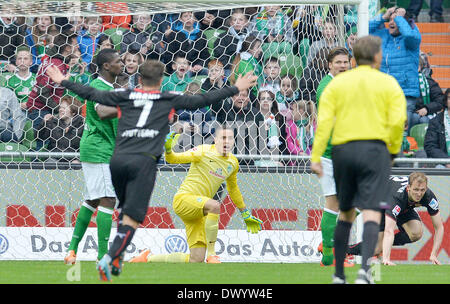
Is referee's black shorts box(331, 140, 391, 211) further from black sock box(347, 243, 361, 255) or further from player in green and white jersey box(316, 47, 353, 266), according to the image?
black sock box(347, 243, 361, 255)

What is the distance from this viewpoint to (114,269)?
6.29 meters

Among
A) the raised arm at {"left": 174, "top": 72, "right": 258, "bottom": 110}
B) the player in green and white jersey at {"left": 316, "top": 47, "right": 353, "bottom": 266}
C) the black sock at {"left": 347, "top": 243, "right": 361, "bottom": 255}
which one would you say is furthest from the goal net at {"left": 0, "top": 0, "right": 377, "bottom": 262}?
the raised arm at {"left": 174, "top": 72, "right": 258, "bottom": 110}

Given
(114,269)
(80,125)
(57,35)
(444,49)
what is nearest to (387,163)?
(114,269)

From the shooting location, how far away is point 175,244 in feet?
34.8

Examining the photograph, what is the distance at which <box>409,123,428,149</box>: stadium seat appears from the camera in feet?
41.1

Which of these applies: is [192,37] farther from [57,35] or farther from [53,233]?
[53,233]

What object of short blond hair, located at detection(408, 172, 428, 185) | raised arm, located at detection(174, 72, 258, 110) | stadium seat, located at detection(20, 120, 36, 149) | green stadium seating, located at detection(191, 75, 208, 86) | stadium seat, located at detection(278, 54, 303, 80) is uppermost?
raised arm, located at detection(174, 72, 258, 110)

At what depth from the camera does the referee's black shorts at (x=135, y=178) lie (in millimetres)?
6312

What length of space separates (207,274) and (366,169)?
7.62 ft

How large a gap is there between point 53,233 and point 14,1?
2.85m

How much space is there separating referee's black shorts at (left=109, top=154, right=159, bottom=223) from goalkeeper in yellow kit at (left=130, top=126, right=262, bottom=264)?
2941 millimetres

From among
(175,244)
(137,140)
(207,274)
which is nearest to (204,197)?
(175,244)

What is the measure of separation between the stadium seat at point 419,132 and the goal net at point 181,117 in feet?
8.01

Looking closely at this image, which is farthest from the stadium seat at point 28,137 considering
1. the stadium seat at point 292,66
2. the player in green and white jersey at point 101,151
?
the stadium seat at point 292,66
